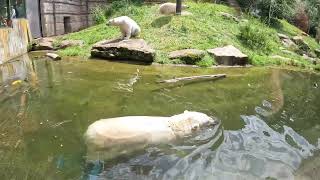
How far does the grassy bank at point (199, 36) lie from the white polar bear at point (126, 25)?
570 mm

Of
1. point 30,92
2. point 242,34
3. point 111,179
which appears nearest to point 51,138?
point 111,179

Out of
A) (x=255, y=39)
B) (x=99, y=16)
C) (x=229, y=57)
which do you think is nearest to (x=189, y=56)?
(x=229, y=57)

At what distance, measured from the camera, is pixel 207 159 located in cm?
449

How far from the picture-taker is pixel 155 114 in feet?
19.7

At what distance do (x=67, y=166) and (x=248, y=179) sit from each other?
1980 mm

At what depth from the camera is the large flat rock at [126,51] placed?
1077cm

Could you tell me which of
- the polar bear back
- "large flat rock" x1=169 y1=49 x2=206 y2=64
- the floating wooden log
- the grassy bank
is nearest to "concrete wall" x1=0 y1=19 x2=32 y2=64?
the grassy bank

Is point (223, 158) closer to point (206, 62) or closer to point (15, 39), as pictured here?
point (206, 62)

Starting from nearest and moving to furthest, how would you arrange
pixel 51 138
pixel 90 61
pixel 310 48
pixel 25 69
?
pixel 51 138
pixel 25 69
pixel 90 61
pixel 310 48

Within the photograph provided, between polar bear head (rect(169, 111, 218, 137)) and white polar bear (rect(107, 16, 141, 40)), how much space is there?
6.88 meters

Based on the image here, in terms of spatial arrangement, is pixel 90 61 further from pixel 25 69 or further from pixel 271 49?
pixel 271 49

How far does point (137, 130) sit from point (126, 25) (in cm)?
760

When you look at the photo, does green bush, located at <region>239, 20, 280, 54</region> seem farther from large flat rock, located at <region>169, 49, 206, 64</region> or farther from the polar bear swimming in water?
the polar bear swimming in water

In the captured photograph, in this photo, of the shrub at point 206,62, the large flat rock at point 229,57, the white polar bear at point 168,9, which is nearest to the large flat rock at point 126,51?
the shrub at point 206,62
